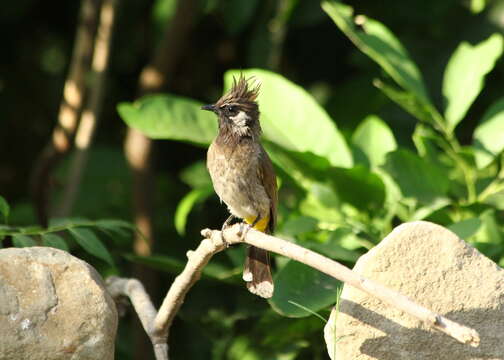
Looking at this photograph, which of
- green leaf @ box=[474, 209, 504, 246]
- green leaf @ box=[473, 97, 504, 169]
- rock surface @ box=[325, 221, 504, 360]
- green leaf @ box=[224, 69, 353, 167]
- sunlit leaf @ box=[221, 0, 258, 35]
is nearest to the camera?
rock surface @ box=[325, 221, 504, 360]

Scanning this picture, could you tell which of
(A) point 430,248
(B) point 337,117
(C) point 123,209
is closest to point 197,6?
(B) point 337,117

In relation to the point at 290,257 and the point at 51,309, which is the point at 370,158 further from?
the point at 51,309

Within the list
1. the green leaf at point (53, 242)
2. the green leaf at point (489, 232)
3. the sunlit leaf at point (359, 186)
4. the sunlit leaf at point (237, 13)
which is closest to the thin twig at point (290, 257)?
the green leaf at point (53, 242)

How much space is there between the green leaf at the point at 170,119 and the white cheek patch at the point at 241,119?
1.47 feet

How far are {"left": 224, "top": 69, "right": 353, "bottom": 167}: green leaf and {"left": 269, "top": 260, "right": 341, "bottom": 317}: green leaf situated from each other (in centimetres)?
78

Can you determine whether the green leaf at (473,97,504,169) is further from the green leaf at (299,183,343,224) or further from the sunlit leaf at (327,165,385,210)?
the green leaf at (299,183,343,224)

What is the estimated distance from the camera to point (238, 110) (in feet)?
11.0

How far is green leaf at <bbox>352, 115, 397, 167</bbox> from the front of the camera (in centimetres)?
398

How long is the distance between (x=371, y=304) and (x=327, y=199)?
105 cm

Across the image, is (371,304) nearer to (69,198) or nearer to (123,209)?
(69,198)

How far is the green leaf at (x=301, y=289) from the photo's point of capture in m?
3.09

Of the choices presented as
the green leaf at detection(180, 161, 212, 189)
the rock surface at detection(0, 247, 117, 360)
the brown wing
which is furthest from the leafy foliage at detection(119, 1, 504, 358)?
the rock surface at detection(0, 247, 117, 360)

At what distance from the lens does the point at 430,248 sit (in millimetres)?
2678

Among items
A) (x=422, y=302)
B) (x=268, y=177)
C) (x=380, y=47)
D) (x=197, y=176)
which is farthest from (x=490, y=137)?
(x=197, y=176)
